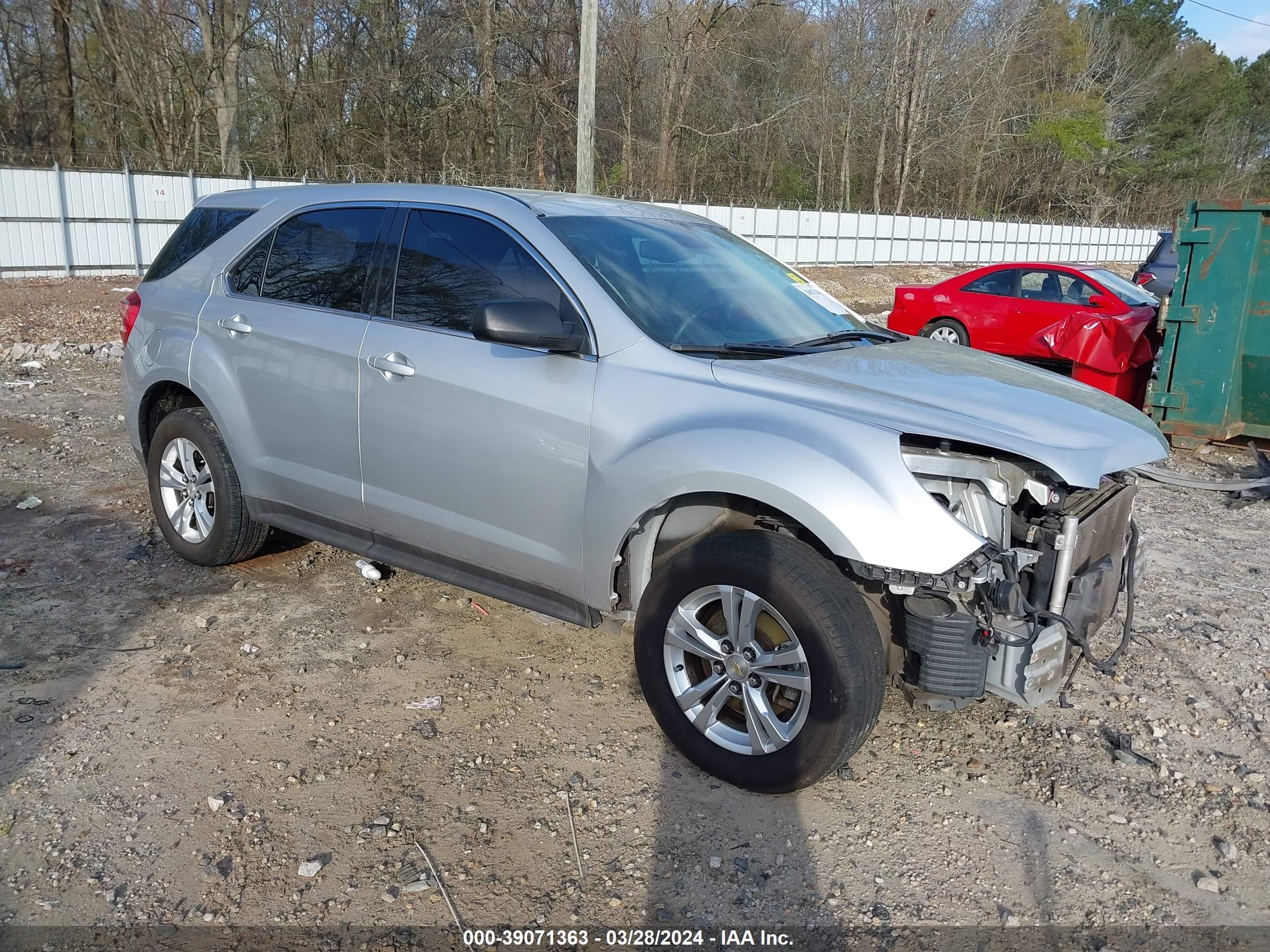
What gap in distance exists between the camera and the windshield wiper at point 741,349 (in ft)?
11.5

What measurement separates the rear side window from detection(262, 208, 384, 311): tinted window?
16.2 inches

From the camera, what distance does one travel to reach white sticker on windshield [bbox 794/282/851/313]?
4441mm

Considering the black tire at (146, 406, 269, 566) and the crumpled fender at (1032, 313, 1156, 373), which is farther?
the crumpled fender at (1032, 313, 1156, 373)

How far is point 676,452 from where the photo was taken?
3266 millimetres

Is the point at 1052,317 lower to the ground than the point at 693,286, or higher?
lower

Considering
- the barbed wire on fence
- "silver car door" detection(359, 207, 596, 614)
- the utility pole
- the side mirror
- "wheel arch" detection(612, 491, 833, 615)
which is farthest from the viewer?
the barbed wire on fence

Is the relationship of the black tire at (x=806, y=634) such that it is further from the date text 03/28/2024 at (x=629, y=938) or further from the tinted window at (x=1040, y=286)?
the tinted window at (x=1040, y=286)

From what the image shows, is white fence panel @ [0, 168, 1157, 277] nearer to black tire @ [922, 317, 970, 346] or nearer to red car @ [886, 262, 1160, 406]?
black tire @ [922, 317, 970, 346]

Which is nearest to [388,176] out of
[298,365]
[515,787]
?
[298,365]

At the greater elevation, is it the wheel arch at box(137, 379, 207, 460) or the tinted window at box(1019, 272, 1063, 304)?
the tinted window at box(1019, 272, 1063, 304)

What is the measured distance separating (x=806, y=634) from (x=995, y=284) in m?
11.7

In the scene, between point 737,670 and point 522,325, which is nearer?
point 737,670

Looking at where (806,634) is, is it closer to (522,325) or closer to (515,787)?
(515,787)

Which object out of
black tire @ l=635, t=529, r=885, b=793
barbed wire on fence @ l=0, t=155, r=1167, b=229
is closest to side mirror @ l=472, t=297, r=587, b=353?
black tire @ l=635, t=529, r=885, b=793
